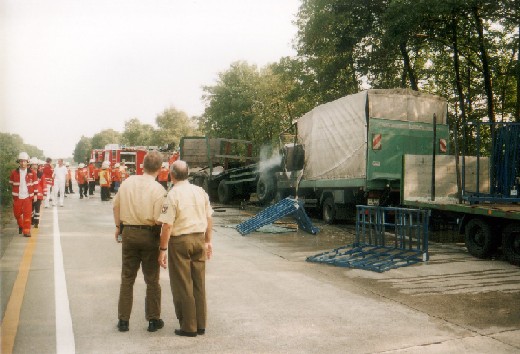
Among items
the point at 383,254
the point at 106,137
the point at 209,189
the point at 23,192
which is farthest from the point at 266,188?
the point at 106,137

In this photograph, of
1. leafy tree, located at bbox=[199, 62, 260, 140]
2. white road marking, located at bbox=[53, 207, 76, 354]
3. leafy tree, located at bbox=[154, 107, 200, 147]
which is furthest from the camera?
leafy tree, located at bbox=[154, 107, 200, 147]

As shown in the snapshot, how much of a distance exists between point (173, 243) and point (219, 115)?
164 feet

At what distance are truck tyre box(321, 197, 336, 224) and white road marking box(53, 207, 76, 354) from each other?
801 cm

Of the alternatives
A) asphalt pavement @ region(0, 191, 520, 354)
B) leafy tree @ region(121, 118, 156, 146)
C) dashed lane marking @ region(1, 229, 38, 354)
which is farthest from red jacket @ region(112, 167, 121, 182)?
leafy tree @ region(121, 118, 156, 146)

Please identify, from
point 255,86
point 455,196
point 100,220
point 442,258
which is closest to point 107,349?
point 442,258

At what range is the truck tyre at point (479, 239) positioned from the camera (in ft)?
31.8

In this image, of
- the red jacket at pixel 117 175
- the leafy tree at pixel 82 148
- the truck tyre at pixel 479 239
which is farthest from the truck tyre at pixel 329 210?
the leafy tree at pixel 82 148

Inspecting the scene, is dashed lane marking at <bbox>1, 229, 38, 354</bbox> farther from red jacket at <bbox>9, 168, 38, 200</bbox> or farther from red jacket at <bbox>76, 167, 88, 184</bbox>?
red jacket at <bbox>76, 167, 88, 184</bbox>

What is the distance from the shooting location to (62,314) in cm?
595

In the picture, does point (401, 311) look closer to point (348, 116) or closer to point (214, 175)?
point (348, 116)

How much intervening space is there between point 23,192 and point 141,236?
8.03 m

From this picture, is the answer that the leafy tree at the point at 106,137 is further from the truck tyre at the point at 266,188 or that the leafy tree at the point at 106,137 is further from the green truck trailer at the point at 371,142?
the green truck trailer at the point at 371,142

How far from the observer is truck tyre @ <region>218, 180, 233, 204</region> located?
23.3 m

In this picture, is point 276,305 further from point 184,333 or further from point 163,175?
point 163,175
